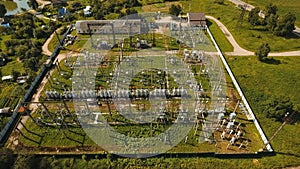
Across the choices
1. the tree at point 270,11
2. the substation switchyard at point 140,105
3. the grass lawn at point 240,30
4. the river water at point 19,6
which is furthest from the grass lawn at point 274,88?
the river water at point 19,6

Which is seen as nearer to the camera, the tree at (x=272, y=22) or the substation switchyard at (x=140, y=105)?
the substation switchyard at (x=140, y=105)

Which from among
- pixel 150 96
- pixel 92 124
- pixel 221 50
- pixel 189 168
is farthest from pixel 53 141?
pixel 221 50

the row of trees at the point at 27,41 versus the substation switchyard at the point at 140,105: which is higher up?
the row of trees at the point at 27,41

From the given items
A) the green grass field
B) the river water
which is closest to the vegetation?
the river water

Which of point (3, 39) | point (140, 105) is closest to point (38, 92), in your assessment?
point (140, 105)

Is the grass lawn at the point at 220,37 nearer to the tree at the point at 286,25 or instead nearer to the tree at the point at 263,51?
the tree at the point at 263,51

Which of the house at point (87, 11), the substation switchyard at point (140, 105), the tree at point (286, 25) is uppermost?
the house at point (87, 11)

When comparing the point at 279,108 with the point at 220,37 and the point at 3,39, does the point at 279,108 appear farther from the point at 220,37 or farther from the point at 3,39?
the point at 3,39
